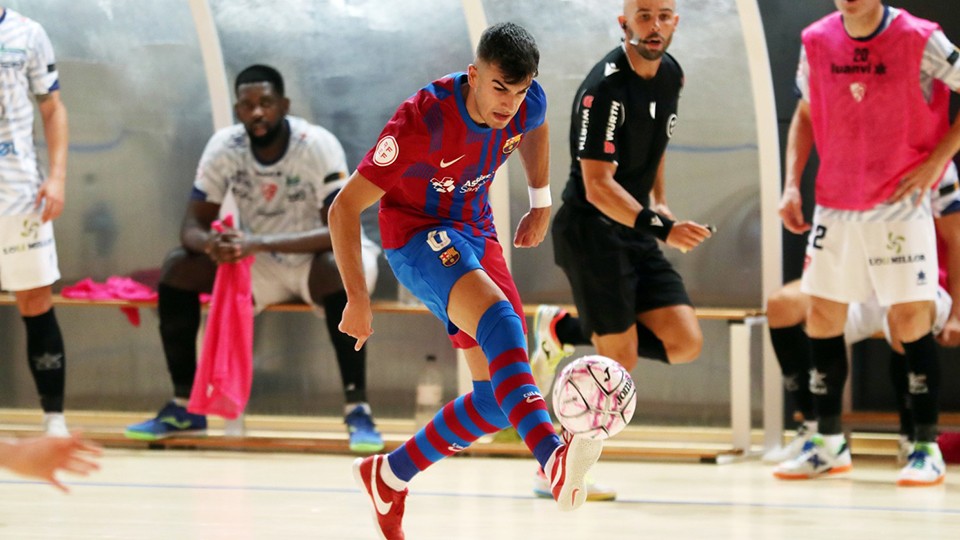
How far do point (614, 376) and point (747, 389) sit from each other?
2974 millimetres

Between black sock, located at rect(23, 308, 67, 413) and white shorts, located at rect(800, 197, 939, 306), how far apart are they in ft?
11.9

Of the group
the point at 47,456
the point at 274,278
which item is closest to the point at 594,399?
the point at 47,456

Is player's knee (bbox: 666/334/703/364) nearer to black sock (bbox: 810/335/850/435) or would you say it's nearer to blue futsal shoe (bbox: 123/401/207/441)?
black sock (bbox: 810/335/850/435)

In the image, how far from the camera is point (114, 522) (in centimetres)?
434

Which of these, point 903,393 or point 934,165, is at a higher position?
point 934,165

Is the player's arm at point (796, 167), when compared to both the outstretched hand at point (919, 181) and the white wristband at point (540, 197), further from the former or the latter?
the white wristband at point (540, 197)

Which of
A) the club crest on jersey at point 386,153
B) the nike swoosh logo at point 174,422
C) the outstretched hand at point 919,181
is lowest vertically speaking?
the nike swoosh logo at point 174,422

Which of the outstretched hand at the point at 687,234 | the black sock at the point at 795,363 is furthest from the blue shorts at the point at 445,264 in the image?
the black sock at the point at 795,363

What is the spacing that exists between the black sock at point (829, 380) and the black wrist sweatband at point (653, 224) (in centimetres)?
142

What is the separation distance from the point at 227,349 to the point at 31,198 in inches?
47.0

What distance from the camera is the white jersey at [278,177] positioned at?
21.8 ft

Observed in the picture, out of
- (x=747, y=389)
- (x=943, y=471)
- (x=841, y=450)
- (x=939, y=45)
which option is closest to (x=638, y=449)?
(x=747, y=389)

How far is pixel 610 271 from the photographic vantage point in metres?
5.21

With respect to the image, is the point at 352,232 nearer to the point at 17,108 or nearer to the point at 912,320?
the point at 912,320
